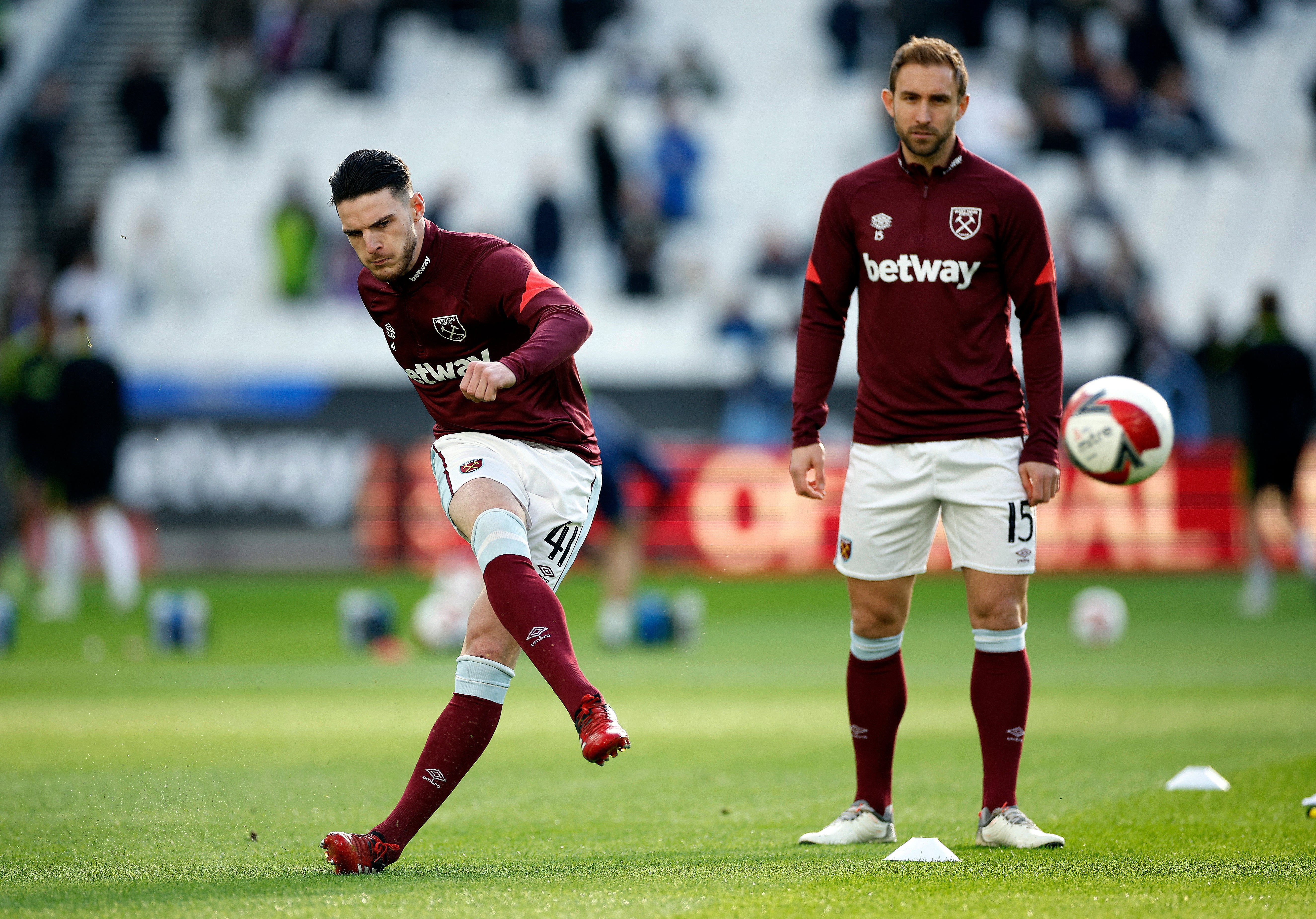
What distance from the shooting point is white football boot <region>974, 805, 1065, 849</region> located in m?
5.44

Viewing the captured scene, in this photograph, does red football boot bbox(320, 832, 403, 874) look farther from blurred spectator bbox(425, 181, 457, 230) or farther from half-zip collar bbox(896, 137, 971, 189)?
blurred spectator bbox(425, 181, 457, 230)

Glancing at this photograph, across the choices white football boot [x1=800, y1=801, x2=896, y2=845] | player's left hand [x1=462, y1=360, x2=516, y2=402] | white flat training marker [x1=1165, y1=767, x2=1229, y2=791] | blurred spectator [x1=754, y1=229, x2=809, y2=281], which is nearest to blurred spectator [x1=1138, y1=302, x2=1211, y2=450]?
blurred spectator [x1=754, y1=229, x2=809, y2=281]

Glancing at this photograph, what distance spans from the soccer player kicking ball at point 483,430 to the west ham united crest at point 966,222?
127 centimetres

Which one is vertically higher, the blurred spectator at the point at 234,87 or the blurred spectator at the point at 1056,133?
the blurred spectator at the point at 234,87

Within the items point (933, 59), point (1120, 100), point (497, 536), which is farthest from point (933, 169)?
point (1120, 100)

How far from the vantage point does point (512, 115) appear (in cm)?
2739

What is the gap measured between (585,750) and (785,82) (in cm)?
2454

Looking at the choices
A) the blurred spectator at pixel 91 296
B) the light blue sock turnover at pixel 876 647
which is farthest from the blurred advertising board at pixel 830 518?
the light blue sock turnover at pixel 876 647

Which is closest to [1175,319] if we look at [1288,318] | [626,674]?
[1288,318]

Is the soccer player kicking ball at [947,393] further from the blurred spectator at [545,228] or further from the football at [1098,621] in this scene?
the blurred spectator at [545,228]

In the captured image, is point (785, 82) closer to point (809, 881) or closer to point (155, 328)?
point (155, 328)

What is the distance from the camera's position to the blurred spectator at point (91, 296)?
23203mm

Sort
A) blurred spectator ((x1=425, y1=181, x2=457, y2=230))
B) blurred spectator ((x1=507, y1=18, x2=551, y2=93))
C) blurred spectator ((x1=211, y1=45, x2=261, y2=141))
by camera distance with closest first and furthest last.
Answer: blurred spectator ((x1=425, y1=181, x2=457, y2=230))
blurred spectator ((x1=211, y1=45, x2=261, y2=141))
blurred spectator ((x1=507, y1=18, x2=551, y2=93))

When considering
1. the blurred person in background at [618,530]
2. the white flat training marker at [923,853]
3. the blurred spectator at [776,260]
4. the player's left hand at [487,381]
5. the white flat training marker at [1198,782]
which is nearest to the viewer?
the player's left hand at [487,381]
